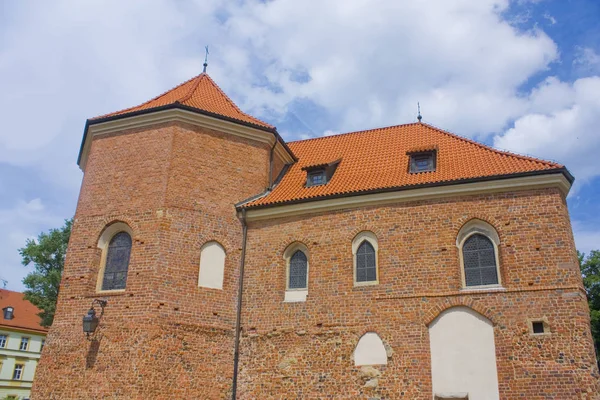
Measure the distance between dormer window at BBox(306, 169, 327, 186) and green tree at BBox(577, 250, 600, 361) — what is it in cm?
1812

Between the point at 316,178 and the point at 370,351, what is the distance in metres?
5.25

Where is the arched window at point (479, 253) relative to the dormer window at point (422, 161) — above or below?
below

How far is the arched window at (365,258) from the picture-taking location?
12.3m

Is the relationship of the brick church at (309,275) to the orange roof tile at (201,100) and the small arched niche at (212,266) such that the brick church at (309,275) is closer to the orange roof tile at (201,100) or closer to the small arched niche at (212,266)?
the small arched niche at (212,266)

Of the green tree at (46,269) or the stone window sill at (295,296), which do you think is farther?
the green tree at (46,269)

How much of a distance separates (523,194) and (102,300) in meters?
10.2

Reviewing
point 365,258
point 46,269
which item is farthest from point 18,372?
point 365,258

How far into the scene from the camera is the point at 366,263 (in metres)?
12.5

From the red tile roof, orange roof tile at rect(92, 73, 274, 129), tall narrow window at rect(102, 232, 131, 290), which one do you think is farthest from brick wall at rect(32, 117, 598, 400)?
the red tile roof

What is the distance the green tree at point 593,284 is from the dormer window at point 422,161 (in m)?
17.0

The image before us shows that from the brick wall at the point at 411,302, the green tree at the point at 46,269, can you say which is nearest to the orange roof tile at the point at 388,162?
the brick wall at the point at 411,302

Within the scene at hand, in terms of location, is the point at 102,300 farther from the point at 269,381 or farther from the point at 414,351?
the point at 414,351

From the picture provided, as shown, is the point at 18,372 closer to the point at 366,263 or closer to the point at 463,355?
the point at 366,263

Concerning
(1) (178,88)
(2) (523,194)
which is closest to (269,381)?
(2) (523,194)
